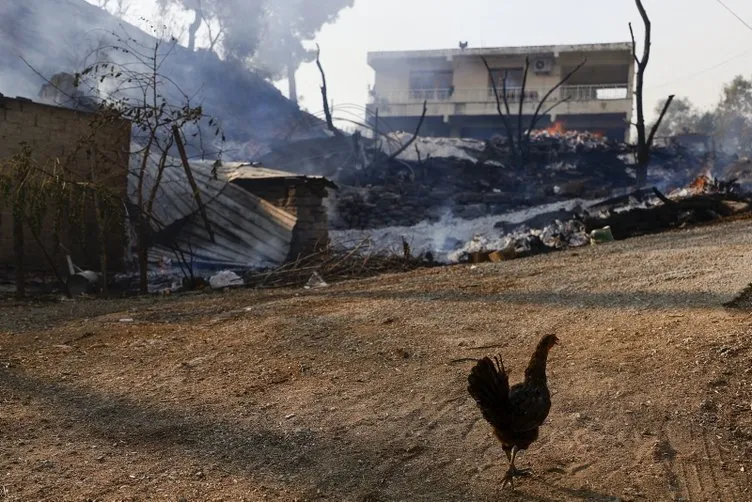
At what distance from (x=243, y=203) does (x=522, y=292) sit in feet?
19.4

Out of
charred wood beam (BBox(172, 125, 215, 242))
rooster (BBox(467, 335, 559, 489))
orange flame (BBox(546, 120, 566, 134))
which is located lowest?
rooster (BBox(467, 335, 559, 489))

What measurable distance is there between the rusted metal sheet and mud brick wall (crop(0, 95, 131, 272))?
0.50m

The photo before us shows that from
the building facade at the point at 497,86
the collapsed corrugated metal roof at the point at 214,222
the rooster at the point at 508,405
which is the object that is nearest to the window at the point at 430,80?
the building facade at the point at 497,86

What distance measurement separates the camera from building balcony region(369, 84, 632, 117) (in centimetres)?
3256

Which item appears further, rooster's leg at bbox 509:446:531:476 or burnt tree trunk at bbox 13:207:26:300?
burnt tree trunk at bbox 13:207:26:300

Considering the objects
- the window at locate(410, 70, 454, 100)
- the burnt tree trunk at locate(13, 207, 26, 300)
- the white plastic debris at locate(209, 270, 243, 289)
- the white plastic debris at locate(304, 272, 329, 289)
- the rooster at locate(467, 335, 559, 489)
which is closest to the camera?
the rooster at locate(467, 335, 559, 489)

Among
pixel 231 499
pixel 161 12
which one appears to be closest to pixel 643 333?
pixel 231 499

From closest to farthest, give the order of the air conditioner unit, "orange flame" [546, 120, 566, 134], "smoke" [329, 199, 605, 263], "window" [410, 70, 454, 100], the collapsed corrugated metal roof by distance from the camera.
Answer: the collapsed corrugated metal roof → "smoke" [329, 199, 605, 263] → "orange flame" [546, 120, 566, 134] → the air conditioner unit → "window" [410, 70, 454, 100]

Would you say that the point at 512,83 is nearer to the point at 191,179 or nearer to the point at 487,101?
the point at 487,101

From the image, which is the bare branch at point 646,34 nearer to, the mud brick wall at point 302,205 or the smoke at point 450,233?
the smoke at point 450,233

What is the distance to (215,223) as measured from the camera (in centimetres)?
1134

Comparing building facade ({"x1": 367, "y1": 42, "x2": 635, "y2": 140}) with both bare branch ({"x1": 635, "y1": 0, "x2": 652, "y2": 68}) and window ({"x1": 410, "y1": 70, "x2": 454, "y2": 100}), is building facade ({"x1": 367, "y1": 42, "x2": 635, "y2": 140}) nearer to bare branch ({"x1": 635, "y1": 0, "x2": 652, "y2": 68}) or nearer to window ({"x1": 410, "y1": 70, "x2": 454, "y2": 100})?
window ({"x1": 410, "y1": 70, "x2": 454, "y2": 100})

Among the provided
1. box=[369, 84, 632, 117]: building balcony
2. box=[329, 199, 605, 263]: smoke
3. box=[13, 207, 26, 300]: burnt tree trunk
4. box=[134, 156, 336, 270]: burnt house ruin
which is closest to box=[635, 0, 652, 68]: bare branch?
box=[329, 199, 605, 263]: smoke

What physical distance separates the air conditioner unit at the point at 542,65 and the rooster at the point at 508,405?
106ft
